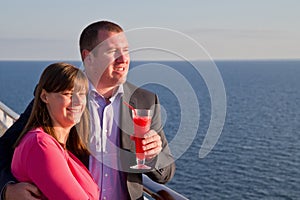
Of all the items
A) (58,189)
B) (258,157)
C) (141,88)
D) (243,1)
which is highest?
(243,1)

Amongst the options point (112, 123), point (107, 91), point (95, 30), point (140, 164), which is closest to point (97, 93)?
point (107, 91)

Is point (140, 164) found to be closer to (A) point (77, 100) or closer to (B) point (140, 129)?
(B) point (140, 129)

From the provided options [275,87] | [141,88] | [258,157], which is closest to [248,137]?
[258,157]

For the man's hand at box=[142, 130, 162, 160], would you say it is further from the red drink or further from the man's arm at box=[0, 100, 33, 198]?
the man's arm at box=[0, 100, 33, 198]

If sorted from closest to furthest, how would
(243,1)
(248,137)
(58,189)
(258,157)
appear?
(58,189)
(258,157)
(248,137)
(243,1)

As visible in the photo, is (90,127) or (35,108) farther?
(90,127)

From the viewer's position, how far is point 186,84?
2043mm

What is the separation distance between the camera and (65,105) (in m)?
2.00

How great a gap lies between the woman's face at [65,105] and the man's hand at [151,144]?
27cm

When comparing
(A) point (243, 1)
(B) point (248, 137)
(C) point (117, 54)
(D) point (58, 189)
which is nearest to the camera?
(D) point (58, 189)

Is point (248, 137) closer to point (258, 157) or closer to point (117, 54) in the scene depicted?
point (258, 157)

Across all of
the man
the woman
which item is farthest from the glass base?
the woman

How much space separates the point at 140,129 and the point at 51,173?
38 cm

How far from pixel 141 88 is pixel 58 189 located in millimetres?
622
